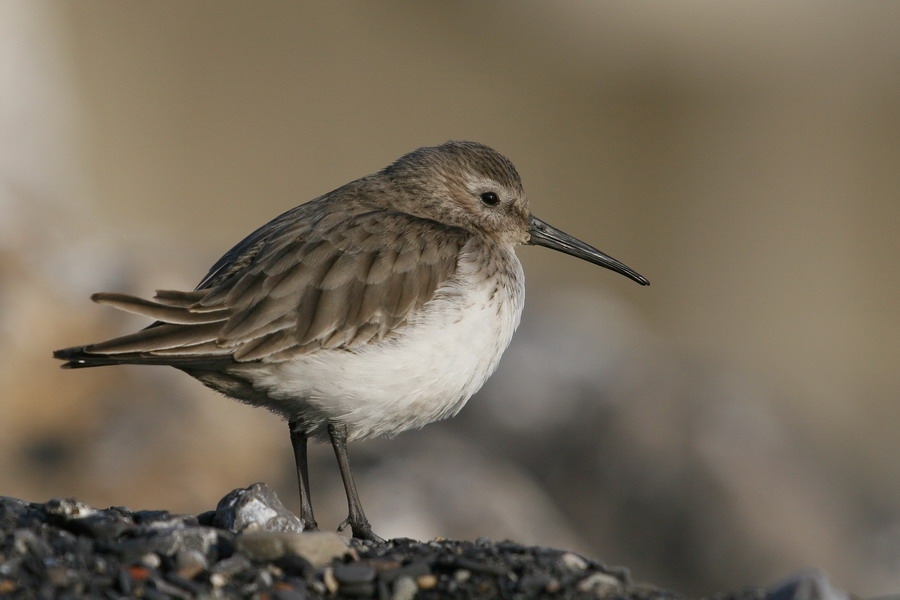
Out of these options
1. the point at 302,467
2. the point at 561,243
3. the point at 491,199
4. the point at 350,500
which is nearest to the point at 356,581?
the point at 350,500

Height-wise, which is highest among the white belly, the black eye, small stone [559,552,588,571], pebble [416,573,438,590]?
the black eye

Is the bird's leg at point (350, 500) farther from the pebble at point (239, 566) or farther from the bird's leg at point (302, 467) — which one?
the pebble at point (239, 566)

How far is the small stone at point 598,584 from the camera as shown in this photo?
4.96 m

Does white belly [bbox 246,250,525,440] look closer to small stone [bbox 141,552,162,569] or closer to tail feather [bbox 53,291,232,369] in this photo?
tail feather [bbox 53,291,232,369]

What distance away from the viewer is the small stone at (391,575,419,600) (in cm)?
495

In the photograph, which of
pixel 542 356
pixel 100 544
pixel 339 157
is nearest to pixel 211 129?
pixel 339 157

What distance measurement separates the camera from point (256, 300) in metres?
6.59

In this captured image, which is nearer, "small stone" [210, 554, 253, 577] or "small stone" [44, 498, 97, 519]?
"small stone" [210, 554, 253, 577]

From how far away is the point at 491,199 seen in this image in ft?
27.2

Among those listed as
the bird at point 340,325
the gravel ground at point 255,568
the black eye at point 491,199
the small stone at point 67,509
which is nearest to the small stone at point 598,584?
the gravel ground at point 255,568

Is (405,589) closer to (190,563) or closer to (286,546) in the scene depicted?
(286,546)

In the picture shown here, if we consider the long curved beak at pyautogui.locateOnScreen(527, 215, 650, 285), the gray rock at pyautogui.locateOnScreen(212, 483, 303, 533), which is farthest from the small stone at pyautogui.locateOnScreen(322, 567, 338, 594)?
the long curved beak at pyautogui.locateOnScreen(527, 215, 650, 285)

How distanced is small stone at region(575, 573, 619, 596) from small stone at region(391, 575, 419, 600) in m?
0.71

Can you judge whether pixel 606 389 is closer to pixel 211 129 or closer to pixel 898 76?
pixel 211 129
